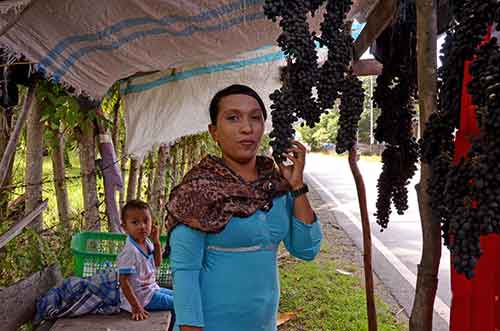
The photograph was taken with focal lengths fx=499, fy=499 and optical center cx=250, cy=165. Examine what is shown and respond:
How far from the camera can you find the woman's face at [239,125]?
168 cm

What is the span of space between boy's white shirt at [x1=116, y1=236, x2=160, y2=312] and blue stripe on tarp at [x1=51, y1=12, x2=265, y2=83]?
45.8 inches

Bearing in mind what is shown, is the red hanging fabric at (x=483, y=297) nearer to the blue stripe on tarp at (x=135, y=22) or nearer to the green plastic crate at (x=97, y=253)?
the blue stripe on tarp at (x=135, y=22)

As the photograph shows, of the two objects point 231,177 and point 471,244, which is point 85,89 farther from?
point 471,244

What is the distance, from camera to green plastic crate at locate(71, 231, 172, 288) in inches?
143

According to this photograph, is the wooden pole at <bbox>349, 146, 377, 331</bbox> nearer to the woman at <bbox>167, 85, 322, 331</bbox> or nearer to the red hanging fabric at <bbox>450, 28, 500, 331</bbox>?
the woman at <bbox>167, 85, 322, 331</bbox>

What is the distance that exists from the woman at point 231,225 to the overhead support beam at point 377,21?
54cm

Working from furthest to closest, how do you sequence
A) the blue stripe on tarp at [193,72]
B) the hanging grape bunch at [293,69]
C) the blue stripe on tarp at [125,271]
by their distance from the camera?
the blue stripe on tarp at [193,72], the blue stripe on tarp at [125,271], the hanging grape bunch at [293,69]

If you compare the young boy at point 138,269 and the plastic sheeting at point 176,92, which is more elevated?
the plastic sheeting at point 176,92

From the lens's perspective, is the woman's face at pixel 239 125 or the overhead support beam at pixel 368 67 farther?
the overhead support beam at pixel 368 67

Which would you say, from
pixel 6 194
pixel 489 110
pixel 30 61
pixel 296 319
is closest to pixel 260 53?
pixel 30 61

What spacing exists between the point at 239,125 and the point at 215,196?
0.25 m

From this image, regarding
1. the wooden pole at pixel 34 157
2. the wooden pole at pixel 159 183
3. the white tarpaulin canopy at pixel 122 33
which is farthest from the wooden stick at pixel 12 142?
the wooden pole at pixel 159 183

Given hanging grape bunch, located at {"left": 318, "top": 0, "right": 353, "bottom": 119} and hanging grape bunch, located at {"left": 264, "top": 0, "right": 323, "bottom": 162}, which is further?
hanging grape bunch, located at {"left": 318, "top": 0, "right": 353, "bottom": 119}

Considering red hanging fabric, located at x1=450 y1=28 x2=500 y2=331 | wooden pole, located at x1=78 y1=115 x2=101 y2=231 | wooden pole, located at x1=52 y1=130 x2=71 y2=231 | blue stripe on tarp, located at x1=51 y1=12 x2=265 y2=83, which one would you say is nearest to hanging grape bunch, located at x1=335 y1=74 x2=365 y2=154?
red hanging fabric, located at x1=450 y1=28 x2=500 y2=331
